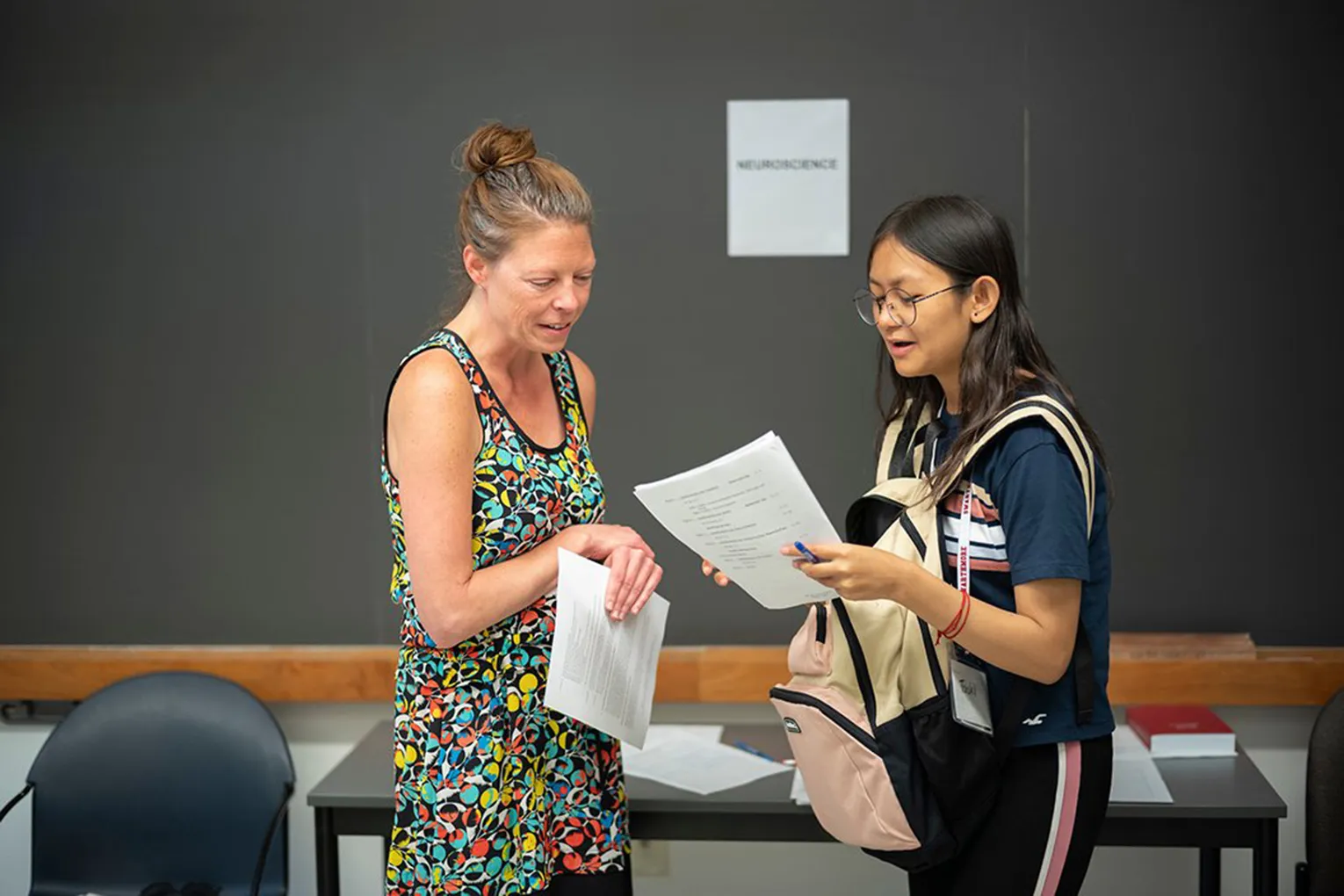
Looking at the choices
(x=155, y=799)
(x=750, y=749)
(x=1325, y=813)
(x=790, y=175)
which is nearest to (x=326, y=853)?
(x=155, y=799)

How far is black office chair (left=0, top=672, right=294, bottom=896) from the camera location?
2.81m

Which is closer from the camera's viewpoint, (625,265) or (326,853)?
(326,853)

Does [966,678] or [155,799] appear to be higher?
[966,678]

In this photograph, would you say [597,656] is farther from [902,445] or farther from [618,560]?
[902,445]

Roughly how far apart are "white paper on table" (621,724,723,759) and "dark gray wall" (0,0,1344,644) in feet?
0.73

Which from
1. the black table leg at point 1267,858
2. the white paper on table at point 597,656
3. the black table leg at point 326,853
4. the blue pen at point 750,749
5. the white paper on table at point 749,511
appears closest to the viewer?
the white paper on table at point 749,511

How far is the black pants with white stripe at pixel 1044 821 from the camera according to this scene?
1767 mm

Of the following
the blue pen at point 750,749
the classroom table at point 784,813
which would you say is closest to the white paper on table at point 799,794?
the classroom table at point 784,813

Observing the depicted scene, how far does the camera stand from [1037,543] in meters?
1.66

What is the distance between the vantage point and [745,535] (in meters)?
1.70

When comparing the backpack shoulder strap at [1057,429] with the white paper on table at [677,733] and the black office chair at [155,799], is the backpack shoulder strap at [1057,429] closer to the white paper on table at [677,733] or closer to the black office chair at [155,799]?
the white paper on table at [677,733]

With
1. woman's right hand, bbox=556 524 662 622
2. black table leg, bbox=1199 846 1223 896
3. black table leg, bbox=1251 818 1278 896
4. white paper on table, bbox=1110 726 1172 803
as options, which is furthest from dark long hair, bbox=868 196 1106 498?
black table leg, bbox=1199 846 1223 896

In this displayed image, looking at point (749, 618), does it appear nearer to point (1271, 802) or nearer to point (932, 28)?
point (1271, 802)

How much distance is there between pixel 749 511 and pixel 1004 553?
0.36 meters
